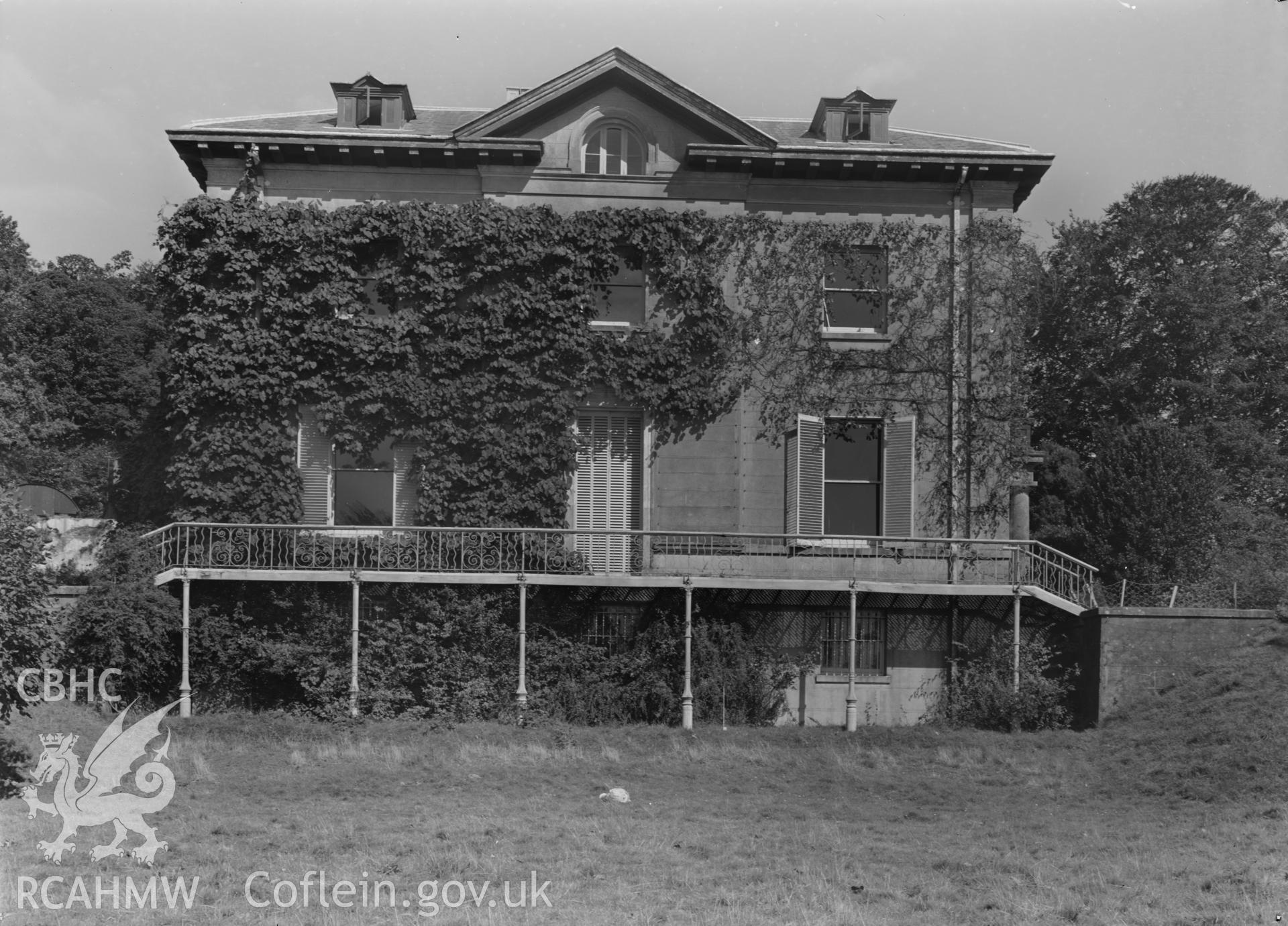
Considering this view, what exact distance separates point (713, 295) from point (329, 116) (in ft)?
27.6

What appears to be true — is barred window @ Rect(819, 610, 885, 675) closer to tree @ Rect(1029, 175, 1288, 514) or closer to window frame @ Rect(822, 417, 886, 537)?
window frame @ Rect(822, 417, 886, 537)

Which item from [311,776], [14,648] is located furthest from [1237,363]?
[14,648]

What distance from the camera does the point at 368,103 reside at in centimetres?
2588

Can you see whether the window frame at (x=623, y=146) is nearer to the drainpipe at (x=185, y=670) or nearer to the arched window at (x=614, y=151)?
the arched window at (x=614, y=151)

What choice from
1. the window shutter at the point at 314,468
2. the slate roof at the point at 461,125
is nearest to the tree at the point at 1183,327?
the slate roof at the point at 461,125

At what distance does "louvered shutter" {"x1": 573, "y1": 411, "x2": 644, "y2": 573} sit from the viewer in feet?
80.8

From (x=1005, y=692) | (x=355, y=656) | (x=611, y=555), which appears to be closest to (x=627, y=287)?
(x=611, y=555)

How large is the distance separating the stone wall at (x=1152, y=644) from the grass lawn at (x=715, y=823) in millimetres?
577

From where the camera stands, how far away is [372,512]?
24.3 meters

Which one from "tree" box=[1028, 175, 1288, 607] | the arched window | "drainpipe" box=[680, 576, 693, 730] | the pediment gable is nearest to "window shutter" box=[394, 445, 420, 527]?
"drainpipe" box=[680, 576, 693, 730]

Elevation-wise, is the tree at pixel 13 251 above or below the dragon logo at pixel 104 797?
above

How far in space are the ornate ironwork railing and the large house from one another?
1.8 inches

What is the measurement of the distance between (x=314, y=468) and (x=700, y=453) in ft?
22.3

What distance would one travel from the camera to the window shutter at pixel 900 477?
24656mm
